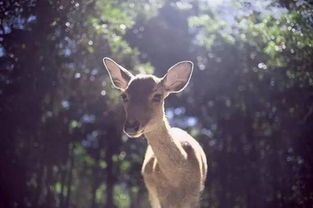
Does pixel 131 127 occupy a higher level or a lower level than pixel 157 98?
higher

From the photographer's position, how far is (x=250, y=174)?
2152 cm

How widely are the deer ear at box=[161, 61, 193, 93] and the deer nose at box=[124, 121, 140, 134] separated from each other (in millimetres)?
1276

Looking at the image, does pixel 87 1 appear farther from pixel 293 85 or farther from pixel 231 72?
pixel 231 72

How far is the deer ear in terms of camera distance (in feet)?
26.0

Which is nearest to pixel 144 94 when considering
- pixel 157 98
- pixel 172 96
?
pixel 157 98

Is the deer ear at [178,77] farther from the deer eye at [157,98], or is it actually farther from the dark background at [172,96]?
the dark background at [172,96]

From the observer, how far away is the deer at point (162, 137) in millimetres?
7203

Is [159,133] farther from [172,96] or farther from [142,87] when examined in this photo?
[172,96]

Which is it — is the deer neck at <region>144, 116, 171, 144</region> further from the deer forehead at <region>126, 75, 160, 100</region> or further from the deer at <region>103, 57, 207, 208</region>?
the deer forehead at <region>126, 75, 160, 100</region>

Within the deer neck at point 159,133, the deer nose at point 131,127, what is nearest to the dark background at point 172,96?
the deer neck at point 159,133

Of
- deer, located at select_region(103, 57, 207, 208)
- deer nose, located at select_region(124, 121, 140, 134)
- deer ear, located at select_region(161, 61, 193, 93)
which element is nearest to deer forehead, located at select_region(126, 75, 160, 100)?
deer, located at select_region(103, 57, 207, 208)

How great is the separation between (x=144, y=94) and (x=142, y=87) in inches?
5.4

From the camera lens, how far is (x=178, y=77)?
804 cm

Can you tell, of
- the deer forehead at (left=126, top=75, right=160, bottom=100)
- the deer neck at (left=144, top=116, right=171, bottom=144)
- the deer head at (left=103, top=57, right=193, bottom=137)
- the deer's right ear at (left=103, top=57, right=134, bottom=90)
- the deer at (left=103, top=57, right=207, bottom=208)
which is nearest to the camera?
the deer head at (left=103, top=57, right=193, bottom=137)
